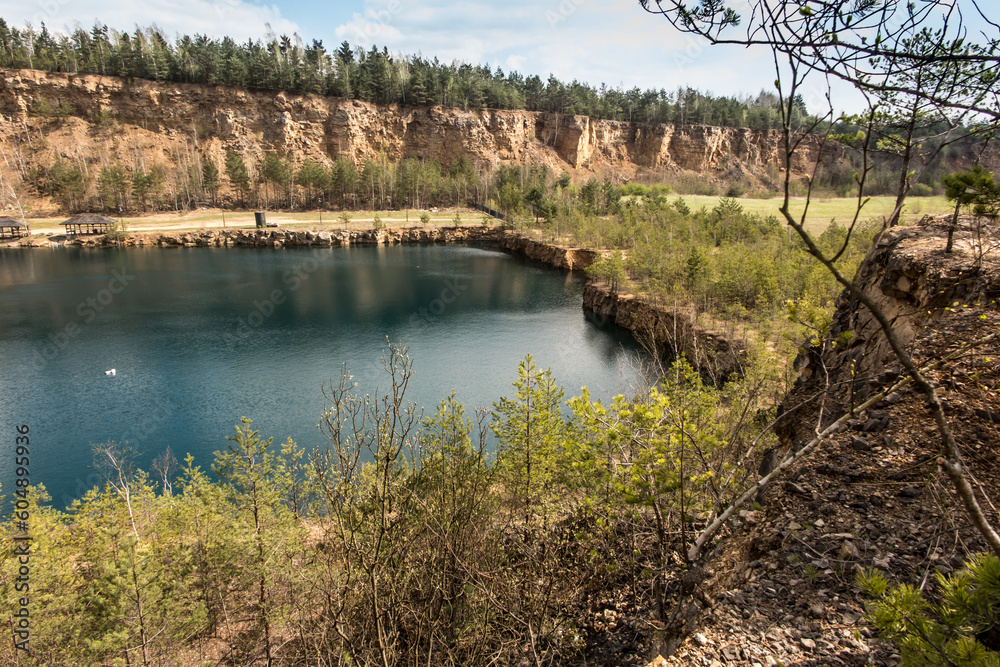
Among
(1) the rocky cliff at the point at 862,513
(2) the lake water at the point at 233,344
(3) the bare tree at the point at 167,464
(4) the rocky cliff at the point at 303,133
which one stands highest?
(4) the rocky cliff at the point at 303,133

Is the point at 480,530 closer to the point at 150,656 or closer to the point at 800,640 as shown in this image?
the point at 800,640

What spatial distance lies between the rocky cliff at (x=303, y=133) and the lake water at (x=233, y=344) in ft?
141

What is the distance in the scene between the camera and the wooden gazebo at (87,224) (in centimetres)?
7244

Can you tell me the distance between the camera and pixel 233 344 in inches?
1395

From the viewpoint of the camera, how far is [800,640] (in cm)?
554

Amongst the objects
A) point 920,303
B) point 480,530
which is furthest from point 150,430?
point 920,303

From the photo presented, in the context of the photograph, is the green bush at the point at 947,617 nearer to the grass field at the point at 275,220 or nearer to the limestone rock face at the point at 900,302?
the limestone rock face at the point at 900,302

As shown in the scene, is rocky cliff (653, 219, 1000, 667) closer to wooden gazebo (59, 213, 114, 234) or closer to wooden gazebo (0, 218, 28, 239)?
wooden gazebo (59, 213, 114, 234)

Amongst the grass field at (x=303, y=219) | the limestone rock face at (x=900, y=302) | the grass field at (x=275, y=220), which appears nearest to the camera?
the limestone rock face at (x=900, y=302)

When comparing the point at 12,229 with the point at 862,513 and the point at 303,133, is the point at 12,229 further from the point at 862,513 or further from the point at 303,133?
the point at 862,513

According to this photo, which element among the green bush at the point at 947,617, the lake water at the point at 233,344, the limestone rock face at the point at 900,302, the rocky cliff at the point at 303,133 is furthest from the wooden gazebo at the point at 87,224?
the green bush at the point at 947,617

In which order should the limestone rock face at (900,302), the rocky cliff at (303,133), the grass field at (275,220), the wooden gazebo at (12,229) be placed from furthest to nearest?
the rocky cliff at (303,133) < the grass field at (275,220) < the wooden gazebo at (12,229) < the limestone rock face at (900,302)

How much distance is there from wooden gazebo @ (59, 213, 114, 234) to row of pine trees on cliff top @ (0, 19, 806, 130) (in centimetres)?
3916

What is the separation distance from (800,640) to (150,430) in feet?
88.7
